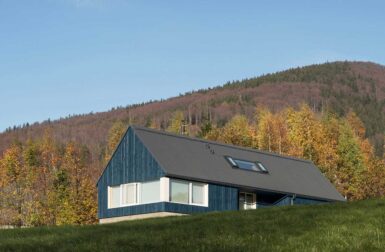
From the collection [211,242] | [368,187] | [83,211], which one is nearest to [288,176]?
[83,211]

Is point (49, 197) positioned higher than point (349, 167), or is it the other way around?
point (349, 167)

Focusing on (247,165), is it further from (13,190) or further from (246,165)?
(13,190)

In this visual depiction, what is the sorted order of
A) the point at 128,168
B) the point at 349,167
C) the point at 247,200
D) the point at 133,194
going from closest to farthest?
the point at 133,194, the point at 128,168, the point at 247,200, the point at 349,167

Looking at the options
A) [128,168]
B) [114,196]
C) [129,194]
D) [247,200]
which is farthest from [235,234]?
[247,200]

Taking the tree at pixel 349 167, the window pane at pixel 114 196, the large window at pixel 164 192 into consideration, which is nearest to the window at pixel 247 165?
the large window at pixel 164 192

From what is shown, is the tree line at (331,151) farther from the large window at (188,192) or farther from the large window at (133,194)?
the large window at (188,192)

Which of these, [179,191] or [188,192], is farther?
[188,192]

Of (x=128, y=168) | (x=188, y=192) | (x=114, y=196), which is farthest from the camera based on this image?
(x=114, y=196)

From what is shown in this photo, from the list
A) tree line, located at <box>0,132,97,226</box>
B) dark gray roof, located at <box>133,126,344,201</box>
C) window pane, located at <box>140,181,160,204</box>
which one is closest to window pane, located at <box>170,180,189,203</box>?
dark gray roof, located at <box>133,126,344,201</box>

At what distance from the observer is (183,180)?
48.2 m

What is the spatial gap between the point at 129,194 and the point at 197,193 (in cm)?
490

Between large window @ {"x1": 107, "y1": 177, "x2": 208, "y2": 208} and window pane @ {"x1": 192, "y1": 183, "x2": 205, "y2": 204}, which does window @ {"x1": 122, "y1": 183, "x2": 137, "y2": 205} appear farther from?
→ window pane @ {"x1": 192, "y1": 183, "x2": 205, "y2": 204}

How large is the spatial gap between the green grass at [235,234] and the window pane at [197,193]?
851 inches

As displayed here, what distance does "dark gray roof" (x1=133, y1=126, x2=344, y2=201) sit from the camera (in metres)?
49.1
